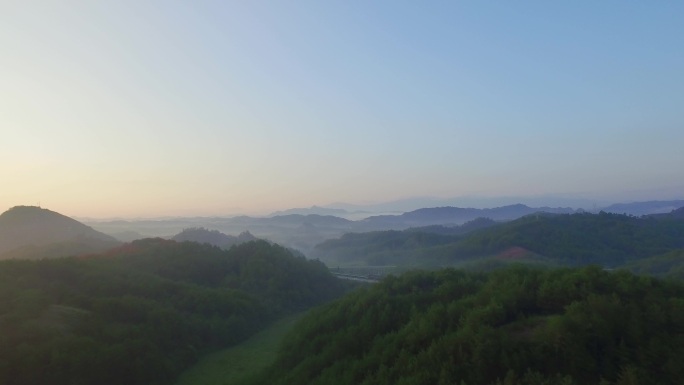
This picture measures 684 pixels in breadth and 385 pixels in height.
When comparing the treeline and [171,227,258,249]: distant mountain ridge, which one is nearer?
the treeline

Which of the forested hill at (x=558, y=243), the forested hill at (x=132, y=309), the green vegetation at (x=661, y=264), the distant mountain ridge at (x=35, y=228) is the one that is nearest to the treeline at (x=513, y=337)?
the forested hill at (x=132, y=309)

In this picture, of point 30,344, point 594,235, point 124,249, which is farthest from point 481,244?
point 30,344

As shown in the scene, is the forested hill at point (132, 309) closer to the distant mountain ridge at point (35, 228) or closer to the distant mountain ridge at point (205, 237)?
the distant mountain ridge at point (35, 228)

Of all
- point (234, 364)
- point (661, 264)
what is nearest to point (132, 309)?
point (234, 364)

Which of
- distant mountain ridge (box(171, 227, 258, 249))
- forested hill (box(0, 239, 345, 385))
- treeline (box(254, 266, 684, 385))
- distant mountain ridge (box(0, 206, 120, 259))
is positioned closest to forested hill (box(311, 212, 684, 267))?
distant mountain ridge (box(171, 227, 258, 249))

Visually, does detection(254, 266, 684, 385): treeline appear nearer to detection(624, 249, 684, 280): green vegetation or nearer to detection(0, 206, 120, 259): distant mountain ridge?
detection(624, 249, 684, 280): green vegetation

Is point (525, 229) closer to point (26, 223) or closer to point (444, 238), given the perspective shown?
point (444, 238)
